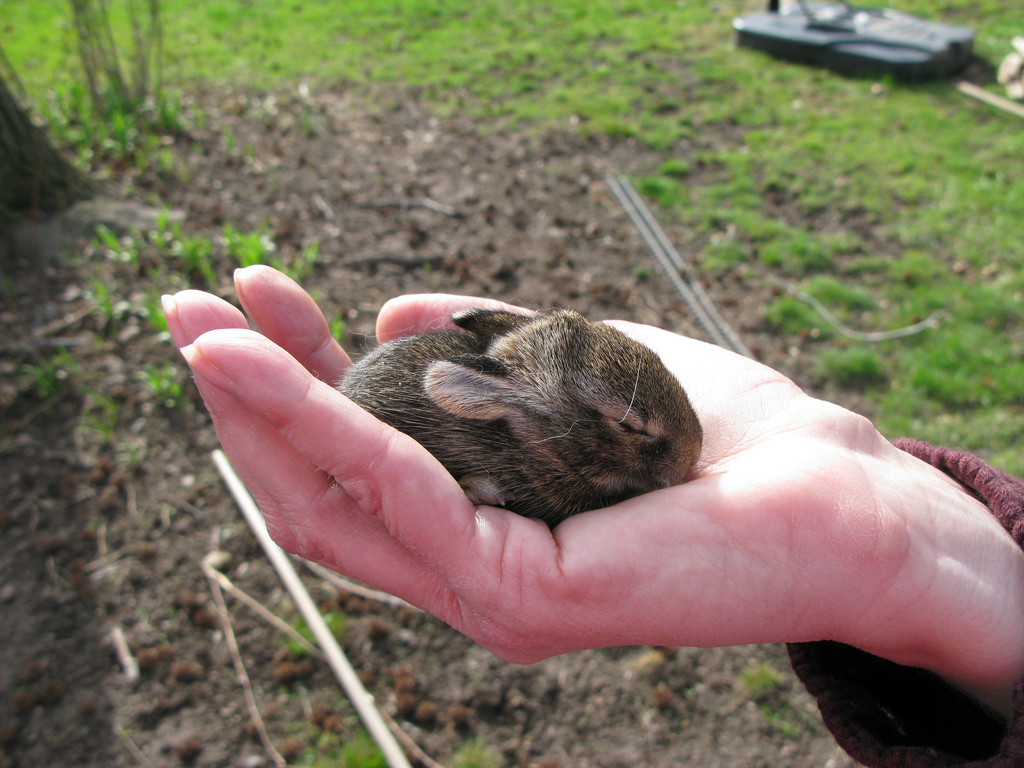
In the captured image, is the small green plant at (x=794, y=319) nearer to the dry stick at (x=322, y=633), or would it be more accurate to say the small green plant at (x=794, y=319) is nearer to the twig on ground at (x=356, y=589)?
the twig on ground at (x=356, y=589)

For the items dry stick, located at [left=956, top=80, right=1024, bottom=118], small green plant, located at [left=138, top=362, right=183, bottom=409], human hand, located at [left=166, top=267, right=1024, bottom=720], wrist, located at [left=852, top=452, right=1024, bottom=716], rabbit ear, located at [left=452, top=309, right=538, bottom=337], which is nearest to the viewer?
human hand, located at [left=166, top=267, right=1024, bottom=720]

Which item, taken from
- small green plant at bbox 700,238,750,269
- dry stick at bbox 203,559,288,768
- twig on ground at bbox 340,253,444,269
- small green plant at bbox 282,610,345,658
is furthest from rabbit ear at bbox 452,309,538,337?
small green plant at bbox 700,238,750,269

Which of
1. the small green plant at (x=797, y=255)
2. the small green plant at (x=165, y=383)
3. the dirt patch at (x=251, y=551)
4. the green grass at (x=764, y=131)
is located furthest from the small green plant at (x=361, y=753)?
the small green plant at (x=797, y=255)

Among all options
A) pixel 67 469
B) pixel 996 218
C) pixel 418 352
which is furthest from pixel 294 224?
pixel 996 218

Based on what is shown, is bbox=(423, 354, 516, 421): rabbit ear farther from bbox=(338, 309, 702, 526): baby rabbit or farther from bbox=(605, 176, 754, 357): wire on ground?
bbox=(605, 176, 754, 357): wire on ground

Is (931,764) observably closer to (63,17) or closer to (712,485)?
(712,485)

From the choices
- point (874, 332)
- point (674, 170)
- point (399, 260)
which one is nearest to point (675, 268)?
point (874, 332)

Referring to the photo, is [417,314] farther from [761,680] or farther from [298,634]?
[761,680]
